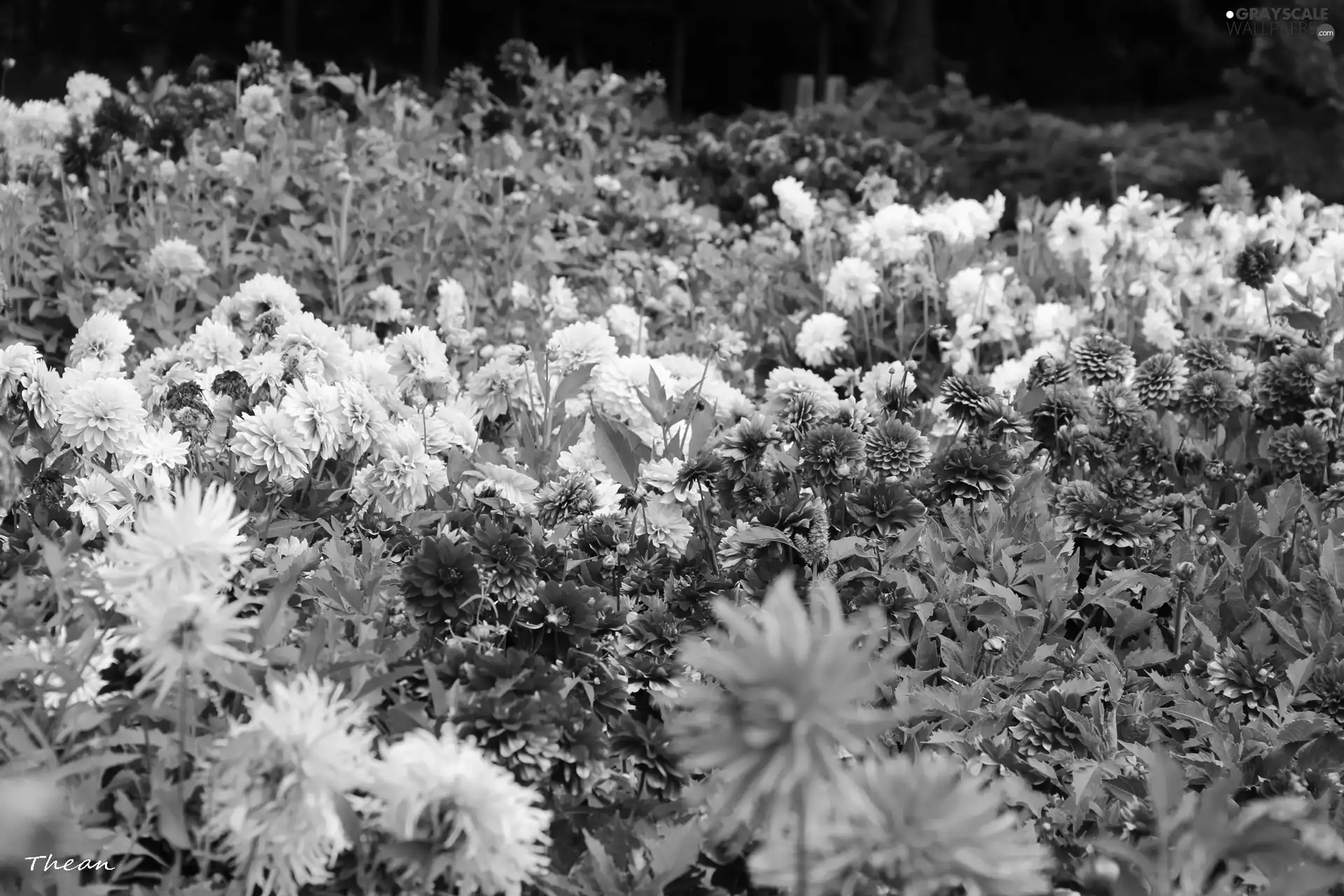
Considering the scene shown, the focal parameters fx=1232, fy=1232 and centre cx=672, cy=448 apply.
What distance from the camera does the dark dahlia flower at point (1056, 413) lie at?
9.22ft

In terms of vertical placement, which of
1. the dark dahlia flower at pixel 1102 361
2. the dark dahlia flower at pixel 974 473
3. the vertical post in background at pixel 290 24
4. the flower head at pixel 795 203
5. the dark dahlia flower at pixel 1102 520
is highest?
the vertical post in background at pixel 290 24

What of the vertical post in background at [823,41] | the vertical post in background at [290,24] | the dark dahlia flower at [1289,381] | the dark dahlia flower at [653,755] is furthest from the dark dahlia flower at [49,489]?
the vertical post in background at [823,41]

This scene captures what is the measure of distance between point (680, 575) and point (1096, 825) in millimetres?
849

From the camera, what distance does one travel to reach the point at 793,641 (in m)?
1.05

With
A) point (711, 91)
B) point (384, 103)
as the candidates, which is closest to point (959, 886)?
point (384, 103)

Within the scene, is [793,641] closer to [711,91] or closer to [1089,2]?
[711,91]

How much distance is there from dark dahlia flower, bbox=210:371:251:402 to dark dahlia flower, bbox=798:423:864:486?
3.48 ft

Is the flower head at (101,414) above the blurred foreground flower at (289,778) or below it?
above

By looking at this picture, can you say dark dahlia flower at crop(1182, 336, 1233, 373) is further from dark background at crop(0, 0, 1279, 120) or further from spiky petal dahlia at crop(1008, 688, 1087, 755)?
dark background at crop(0, 0, 1279, 120)

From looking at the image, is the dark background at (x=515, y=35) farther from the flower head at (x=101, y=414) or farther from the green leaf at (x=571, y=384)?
the flower head at (x=101, y=414)

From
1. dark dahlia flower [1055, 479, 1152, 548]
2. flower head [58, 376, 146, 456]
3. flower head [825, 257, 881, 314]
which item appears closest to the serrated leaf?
dark dahlia flower [1055, 479, 1152, 548]

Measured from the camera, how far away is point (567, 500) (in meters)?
2.15

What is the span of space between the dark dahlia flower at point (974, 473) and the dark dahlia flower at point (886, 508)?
13 centimetres

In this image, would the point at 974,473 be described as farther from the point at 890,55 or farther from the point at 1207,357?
the point at 890,55
